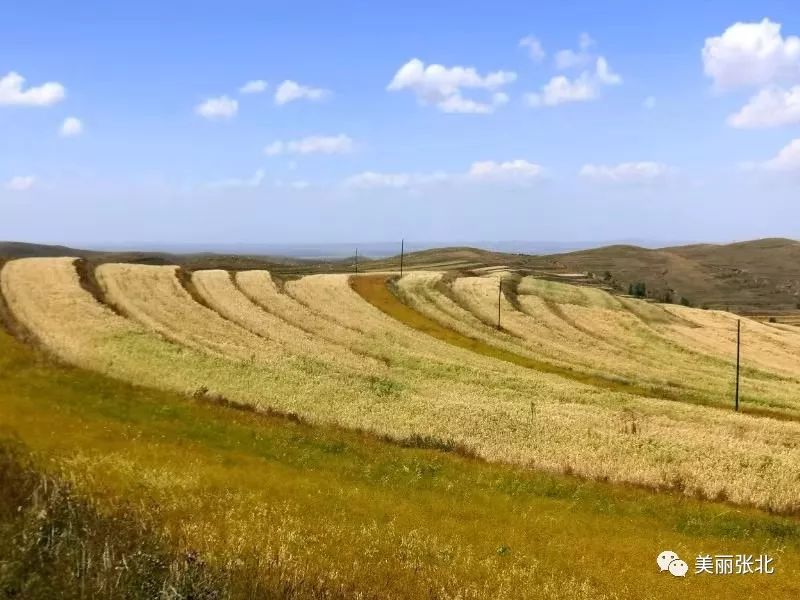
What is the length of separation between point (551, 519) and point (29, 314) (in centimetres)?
4426

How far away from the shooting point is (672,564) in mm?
18250

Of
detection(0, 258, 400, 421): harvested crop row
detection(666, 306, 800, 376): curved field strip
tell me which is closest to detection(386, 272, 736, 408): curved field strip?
detection(666, 306, 800, 376): curved field strip

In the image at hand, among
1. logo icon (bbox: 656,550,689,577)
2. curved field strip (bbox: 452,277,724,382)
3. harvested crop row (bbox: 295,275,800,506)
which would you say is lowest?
harvested crop row (bbox: 295,275,800,506)

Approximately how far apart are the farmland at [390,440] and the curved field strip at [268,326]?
0.37 metres

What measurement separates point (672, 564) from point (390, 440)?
14679 millimetres

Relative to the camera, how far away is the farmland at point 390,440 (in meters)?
17.3

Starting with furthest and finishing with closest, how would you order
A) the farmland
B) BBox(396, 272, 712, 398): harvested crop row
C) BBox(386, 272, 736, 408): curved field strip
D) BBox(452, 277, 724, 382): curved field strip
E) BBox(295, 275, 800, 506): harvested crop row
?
BBox(452, 277, 724, 382): curved field strip < BBox(396, 272, 712, 398): harvested crop row < BBox(386, 272, 736, 408): curved field strip < BBox(295, 275, 800, 506): harvested crop row < the farmland

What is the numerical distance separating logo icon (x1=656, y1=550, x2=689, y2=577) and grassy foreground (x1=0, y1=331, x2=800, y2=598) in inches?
9.3

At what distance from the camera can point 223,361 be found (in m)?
43.3

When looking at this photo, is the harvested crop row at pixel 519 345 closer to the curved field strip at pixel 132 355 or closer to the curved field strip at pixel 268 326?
the curved field strip at pixel 268 326

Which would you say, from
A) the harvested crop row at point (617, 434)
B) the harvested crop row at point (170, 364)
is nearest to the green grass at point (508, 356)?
the harvested crop row at point (617, 434)

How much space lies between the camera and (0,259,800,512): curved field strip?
28797 millimetres

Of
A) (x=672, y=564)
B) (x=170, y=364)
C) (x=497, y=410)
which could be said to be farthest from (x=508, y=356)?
(x=672, y=564)

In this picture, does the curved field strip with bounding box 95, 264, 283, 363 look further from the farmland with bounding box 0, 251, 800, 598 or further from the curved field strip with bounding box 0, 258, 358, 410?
the curved field strip with bounding box 0, 258, 358, 410
